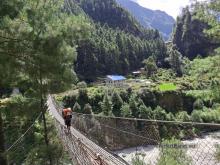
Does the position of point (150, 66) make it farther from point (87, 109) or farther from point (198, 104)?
point (87, 109)

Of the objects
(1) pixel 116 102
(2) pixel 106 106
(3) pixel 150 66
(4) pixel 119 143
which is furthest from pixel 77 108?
(4) pixel 119 143

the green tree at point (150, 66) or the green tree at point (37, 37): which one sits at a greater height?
the green tree at point (37, 37)

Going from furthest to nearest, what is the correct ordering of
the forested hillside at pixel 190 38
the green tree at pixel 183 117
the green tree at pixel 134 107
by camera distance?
1. the forested hillside at pixel 190 38
2. the green tree at pixel 183 117
3. the green tree at pixel 134 107

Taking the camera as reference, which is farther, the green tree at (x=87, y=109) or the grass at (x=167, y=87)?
the grass at (x=167, y=87)

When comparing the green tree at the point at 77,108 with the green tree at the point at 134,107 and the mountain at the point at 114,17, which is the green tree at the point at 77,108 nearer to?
the green tree at the point at 134,107

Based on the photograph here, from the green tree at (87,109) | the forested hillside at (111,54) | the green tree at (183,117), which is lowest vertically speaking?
the green tree at (183,117)

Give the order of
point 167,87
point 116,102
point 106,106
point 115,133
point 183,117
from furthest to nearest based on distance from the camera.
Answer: point 167,87 → point 116,102 → point 183,117 → point 106,106 → point 115,133

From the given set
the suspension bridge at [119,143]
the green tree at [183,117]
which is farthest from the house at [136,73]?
the suspension bridge at [119,143]

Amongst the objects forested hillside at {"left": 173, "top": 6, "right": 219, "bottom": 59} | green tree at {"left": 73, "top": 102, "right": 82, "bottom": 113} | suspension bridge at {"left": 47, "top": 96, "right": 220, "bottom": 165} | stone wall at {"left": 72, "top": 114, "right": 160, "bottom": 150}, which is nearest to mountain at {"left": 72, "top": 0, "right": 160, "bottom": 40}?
forested hillside at {"left": 173, "top": 6, "right": 219, "bottom": 59}

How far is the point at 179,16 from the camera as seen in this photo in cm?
→ 11325

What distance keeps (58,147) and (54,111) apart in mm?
1641

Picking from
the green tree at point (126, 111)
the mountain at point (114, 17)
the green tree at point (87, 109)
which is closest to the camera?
the green tree at point (87, 109)

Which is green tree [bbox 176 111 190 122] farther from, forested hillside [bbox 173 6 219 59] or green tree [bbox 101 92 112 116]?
forested hillside [bbox 173 6 219 59]

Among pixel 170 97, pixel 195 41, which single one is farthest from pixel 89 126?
pixel 195 41
